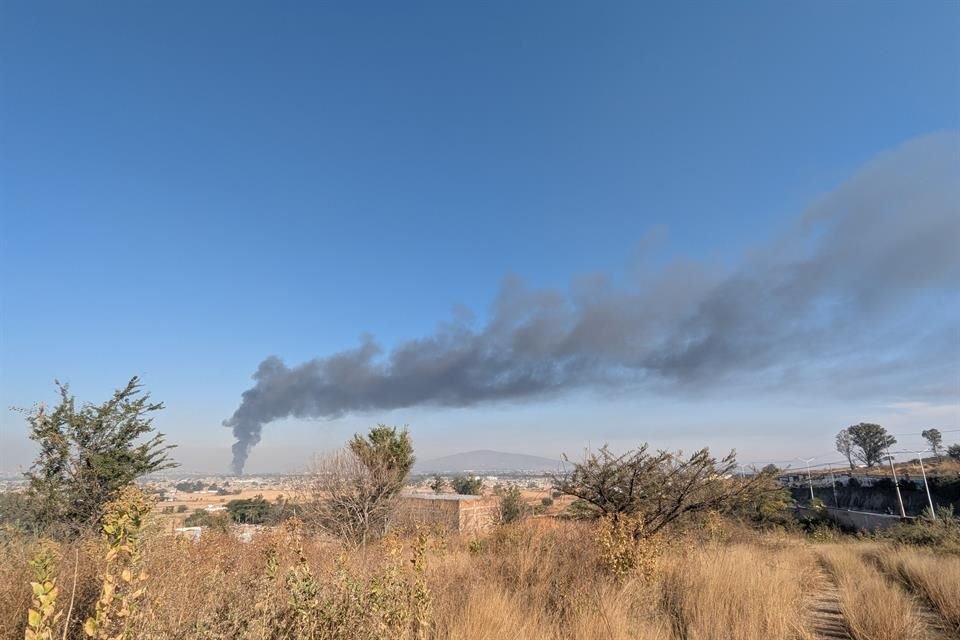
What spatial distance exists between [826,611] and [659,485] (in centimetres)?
290

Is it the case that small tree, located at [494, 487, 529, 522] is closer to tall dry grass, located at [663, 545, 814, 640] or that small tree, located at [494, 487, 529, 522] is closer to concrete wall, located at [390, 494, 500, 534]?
concrete wall, located at [390, 494, 500, 534]

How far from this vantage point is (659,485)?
880 cm

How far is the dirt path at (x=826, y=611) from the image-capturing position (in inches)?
207

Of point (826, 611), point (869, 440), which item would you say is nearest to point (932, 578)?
point (826, 611)

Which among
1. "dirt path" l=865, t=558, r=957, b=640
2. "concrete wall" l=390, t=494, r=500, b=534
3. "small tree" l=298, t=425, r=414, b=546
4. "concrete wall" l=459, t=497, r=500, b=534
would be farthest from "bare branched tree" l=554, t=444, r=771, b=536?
"concrete wall" l=459, t=497, r=500, b=534

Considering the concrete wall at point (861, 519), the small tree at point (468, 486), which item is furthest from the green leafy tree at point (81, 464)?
the small tree at point (468, 486)

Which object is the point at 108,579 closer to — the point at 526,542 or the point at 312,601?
the point at 312,601

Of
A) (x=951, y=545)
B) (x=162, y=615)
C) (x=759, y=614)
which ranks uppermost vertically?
(x=162, y=615)

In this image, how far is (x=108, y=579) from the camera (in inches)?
79.6

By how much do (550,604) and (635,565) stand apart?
4.66ft

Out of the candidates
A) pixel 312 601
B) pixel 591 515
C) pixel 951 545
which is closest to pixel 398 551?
pixel 312 601

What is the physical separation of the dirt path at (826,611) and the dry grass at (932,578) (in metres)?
1.02

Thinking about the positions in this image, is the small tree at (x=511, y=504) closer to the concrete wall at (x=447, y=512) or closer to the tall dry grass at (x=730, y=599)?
the concrete wall at (x=447, y=512)

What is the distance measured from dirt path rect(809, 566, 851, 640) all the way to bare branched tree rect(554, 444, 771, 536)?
1.71 meters
